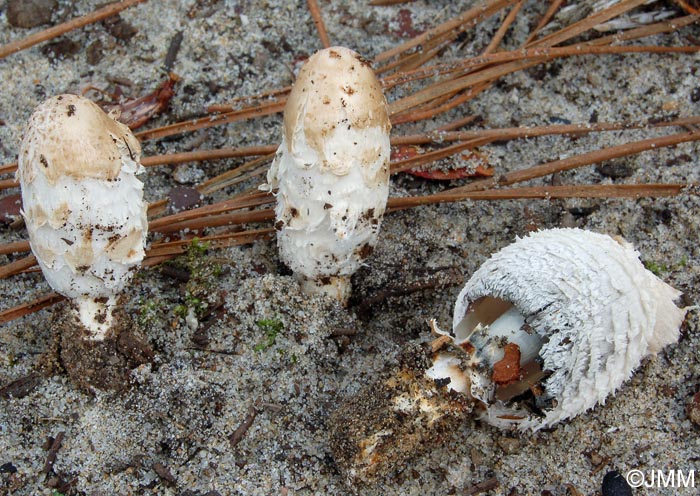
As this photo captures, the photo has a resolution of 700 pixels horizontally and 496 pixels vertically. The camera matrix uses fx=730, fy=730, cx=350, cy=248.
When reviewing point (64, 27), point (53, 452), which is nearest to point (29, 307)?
point (53, 452)

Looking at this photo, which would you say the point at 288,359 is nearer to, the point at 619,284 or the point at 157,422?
the point at 157,422

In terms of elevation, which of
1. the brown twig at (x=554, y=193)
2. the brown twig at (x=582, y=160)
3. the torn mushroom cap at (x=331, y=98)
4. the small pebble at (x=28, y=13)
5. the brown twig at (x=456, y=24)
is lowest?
the brown twig at (x=554, y=193)

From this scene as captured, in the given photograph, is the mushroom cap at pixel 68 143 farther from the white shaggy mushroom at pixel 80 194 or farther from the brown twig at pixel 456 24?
the brown twig at pixel 456 24

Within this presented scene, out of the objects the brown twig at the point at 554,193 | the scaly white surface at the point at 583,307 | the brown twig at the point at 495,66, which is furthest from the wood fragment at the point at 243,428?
the brown twig at the point at 495,66

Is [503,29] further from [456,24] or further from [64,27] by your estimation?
[64,27]

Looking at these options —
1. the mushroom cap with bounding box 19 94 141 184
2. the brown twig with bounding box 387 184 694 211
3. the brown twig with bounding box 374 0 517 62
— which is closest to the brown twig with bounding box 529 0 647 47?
the brown twig with bounding box 374 0 517 62
